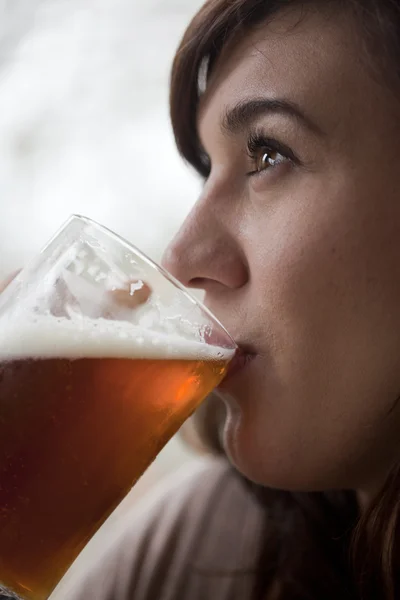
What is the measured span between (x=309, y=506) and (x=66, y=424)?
623 millimetres

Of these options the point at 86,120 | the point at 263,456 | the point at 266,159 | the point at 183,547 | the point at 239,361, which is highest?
the point at 86,120

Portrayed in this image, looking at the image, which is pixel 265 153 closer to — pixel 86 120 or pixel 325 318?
pixel 325 318

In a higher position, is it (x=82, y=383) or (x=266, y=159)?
(x=266, y=159)

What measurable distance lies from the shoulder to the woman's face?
30 centimetres

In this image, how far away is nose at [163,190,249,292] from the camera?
0.76 m

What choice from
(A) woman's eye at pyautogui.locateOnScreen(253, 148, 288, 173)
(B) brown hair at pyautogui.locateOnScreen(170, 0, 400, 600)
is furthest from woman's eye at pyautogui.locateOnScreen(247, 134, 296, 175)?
(B) brown hair at pyautogui.locateOnScreen(170, 0, 400, 600)

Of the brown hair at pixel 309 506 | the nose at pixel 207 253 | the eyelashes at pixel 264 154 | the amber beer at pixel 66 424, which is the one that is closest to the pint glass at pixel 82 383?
the amber beer at pixel 66 424

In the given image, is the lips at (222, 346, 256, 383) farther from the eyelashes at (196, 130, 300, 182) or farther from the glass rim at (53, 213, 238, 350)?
the eyelashes at (196, 130, 300, 182)

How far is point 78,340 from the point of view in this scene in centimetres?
61

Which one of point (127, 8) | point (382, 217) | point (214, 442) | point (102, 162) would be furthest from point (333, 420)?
point (127, 8)

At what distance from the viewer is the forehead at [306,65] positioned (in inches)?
28.4

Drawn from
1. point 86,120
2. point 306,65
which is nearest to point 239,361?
point 306,65

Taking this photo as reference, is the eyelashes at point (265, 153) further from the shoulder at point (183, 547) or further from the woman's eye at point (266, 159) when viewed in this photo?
the shoulder at point (183, 547)

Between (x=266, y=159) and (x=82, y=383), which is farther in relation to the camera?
(x=266, y=159)
